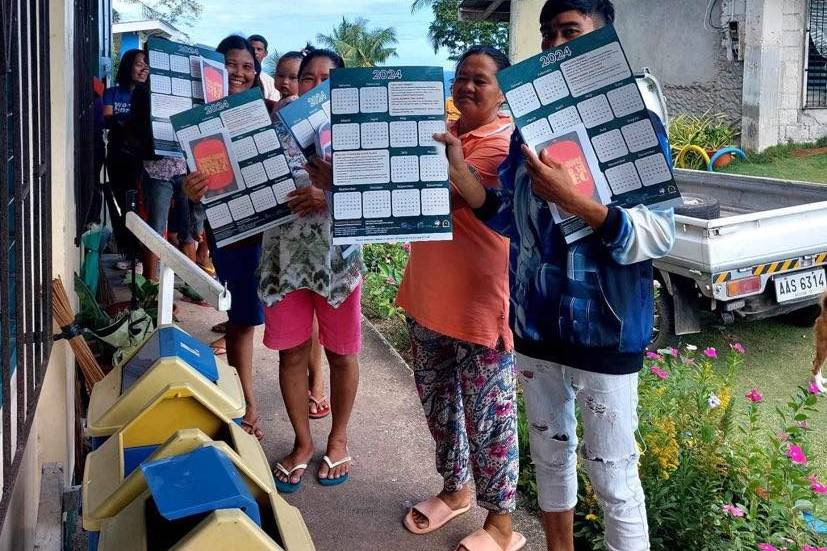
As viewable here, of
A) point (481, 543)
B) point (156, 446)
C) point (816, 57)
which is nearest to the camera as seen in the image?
point (156, 446)

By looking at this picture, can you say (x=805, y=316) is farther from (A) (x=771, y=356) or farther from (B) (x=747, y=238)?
(B) (x=747, y=238)

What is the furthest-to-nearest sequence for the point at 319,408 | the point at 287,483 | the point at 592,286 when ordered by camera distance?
the point at 319,408
the point at 287,483
the point at 592,286

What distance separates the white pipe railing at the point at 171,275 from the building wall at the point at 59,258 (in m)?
0.69

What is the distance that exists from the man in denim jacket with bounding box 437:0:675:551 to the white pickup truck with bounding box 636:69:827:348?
2.85 meters

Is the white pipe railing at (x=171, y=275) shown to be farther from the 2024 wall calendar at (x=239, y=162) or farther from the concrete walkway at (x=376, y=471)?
the concrete walkway at (x=376, y=471)

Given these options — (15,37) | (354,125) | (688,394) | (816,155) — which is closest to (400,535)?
(688,394)

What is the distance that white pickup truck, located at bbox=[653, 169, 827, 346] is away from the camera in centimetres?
507

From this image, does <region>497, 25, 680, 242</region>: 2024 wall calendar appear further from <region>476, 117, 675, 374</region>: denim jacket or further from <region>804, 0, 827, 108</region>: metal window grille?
<region>804, 0, 827, 108</region>: metal window grille

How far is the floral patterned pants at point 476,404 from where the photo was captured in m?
2.82

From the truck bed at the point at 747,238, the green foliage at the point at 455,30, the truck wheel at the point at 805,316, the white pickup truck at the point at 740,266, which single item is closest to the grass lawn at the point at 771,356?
the truck wheel at the point at 805,316

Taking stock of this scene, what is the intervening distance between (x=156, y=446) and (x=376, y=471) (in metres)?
1.99

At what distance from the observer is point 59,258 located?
9.80 feet

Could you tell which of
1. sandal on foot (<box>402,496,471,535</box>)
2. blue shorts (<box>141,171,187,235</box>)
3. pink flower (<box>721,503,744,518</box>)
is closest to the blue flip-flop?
sandal on foot (<box>402,496,471,535</box>)

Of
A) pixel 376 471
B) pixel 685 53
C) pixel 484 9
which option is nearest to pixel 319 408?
pixel 376 471
